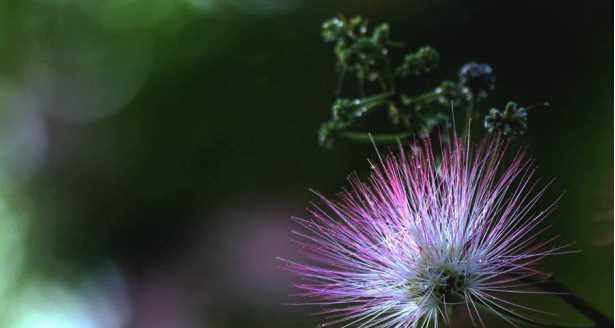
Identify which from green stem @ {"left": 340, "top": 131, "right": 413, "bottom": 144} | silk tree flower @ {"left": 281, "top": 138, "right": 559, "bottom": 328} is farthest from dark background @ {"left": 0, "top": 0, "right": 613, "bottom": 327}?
silk tree flower @ {"left": 281, "top": 138, "right": 559, "bottom": 328}

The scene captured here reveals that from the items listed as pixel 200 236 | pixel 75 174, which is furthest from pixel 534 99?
pixel 75 174

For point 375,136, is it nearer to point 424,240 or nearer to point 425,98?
point 425,98

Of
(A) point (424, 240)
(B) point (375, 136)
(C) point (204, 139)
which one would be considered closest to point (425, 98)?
(B) point (375, 136)

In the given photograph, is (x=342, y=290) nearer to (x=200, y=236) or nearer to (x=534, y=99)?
(x=534, y=99)

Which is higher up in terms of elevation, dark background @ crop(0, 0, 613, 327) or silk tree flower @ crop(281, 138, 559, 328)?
dark background @ crop(0, 0, 613, 327)

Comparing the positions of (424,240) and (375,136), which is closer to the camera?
(424,240)

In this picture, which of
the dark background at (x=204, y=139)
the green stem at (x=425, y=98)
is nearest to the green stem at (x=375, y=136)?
Answer: the green stem at (x=425, y=98)

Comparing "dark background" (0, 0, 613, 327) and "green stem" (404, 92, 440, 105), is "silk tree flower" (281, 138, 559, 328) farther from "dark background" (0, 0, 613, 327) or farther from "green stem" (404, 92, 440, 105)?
"dark background" (0, 0, 613, 327)

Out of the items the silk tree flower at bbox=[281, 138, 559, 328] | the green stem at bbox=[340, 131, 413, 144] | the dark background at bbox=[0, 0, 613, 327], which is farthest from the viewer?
the dark background at bbox=[0, 0, 613, 327]
